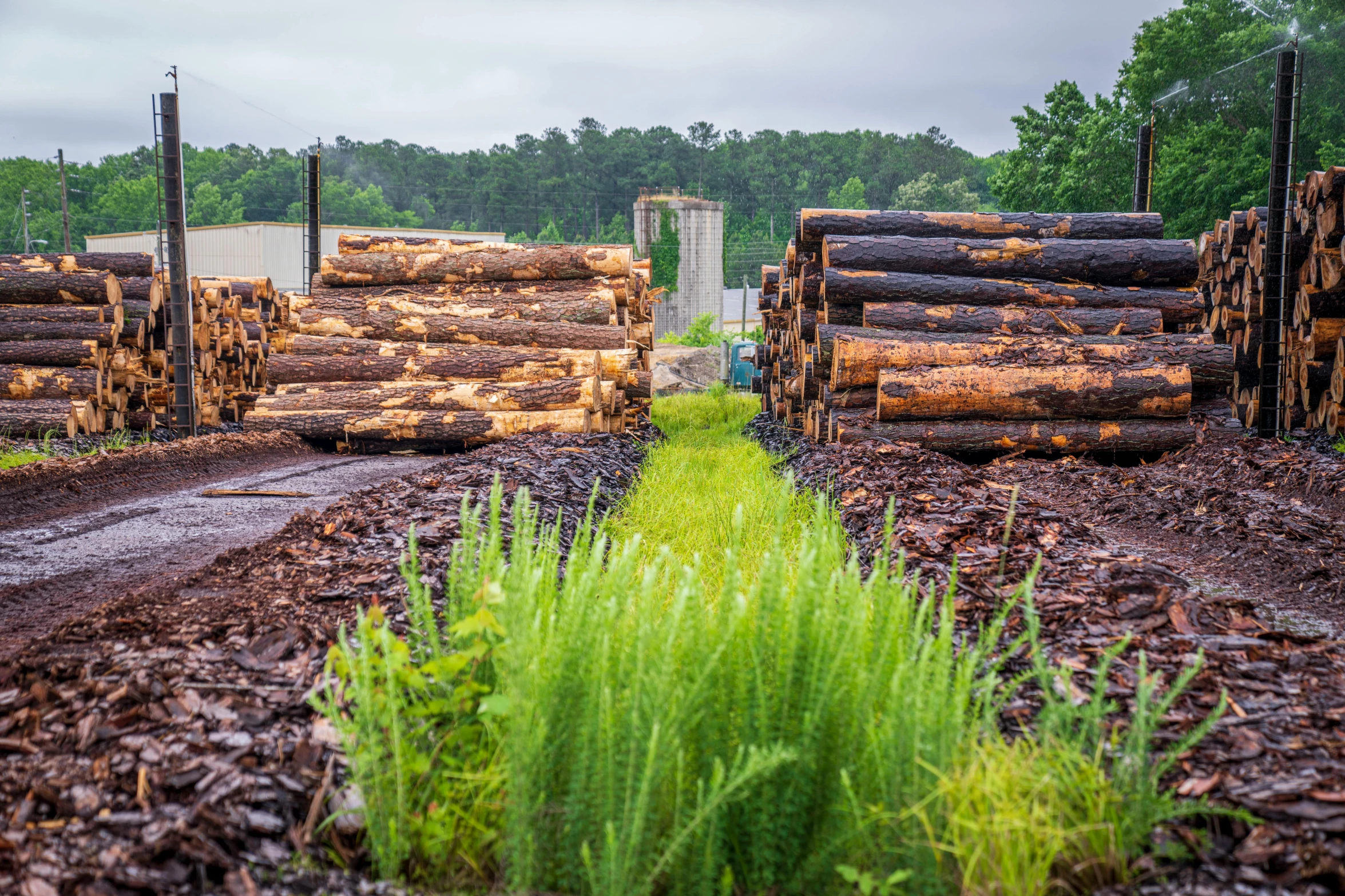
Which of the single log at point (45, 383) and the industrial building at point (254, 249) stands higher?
the industrial building at point (254, 249)

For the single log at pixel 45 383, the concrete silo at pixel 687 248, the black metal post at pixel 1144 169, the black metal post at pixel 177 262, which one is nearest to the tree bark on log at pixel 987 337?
the black metal post at pixel 1144 169

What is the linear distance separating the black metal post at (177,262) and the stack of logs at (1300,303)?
39.8 ft

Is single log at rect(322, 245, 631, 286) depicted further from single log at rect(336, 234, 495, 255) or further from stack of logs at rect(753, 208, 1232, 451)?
stack of logs at rect(753, 208, 1232, 451)

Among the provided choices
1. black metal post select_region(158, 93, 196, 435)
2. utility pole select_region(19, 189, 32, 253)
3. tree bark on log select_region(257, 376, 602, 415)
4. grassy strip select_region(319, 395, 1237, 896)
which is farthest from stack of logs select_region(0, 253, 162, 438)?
utility pole select_region(19, 189, 32, 253)

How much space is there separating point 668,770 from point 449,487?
4143 millimetres

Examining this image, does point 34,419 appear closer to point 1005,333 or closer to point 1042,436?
point 1005,333

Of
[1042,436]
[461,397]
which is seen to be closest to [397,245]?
[461,397]

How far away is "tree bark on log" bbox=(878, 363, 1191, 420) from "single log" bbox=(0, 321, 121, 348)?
10.8m

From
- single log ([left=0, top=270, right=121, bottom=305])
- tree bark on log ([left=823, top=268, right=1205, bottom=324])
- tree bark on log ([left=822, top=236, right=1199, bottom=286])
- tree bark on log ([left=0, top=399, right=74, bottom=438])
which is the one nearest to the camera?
tree bark on log ([left=823, top=268, right=1205, bottom=324])

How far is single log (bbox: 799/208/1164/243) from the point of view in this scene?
33.7 feet

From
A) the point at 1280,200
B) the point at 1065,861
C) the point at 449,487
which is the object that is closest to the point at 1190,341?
the point at 1280,200

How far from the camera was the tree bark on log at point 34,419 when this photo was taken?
1134 centimetres

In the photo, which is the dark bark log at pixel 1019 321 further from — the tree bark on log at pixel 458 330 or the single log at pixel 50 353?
the single log at pixel 50 353

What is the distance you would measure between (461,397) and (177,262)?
14.4 feet
